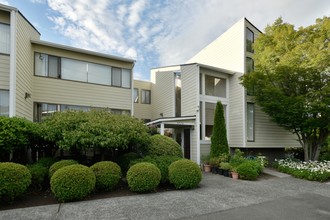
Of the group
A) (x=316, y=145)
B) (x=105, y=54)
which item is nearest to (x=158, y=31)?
(x=105, y=54)

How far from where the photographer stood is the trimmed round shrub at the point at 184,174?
25.9 feet

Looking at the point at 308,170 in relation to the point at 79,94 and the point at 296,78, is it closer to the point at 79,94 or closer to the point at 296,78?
the point at 296,78

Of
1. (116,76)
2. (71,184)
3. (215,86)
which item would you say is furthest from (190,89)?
(71,184)

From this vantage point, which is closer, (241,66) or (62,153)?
(62,153)

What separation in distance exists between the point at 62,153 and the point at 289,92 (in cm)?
1229

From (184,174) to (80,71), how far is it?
8.77 meters

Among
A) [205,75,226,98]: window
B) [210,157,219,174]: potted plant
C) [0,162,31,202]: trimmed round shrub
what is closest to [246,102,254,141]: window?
[205,75,226,98]: window

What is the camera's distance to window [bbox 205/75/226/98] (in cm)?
1448

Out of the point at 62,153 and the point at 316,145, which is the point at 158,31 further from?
the point at 316,145

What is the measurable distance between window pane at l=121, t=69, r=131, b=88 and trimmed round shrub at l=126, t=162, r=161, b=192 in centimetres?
779

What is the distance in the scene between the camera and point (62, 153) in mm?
10250

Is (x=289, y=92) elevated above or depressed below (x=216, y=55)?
below

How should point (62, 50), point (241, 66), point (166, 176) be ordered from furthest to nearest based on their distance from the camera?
point (241, 66)
point (62, 50)
point (166, 176)

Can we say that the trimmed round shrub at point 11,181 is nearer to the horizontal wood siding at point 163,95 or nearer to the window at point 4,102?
the window at point 4,102
